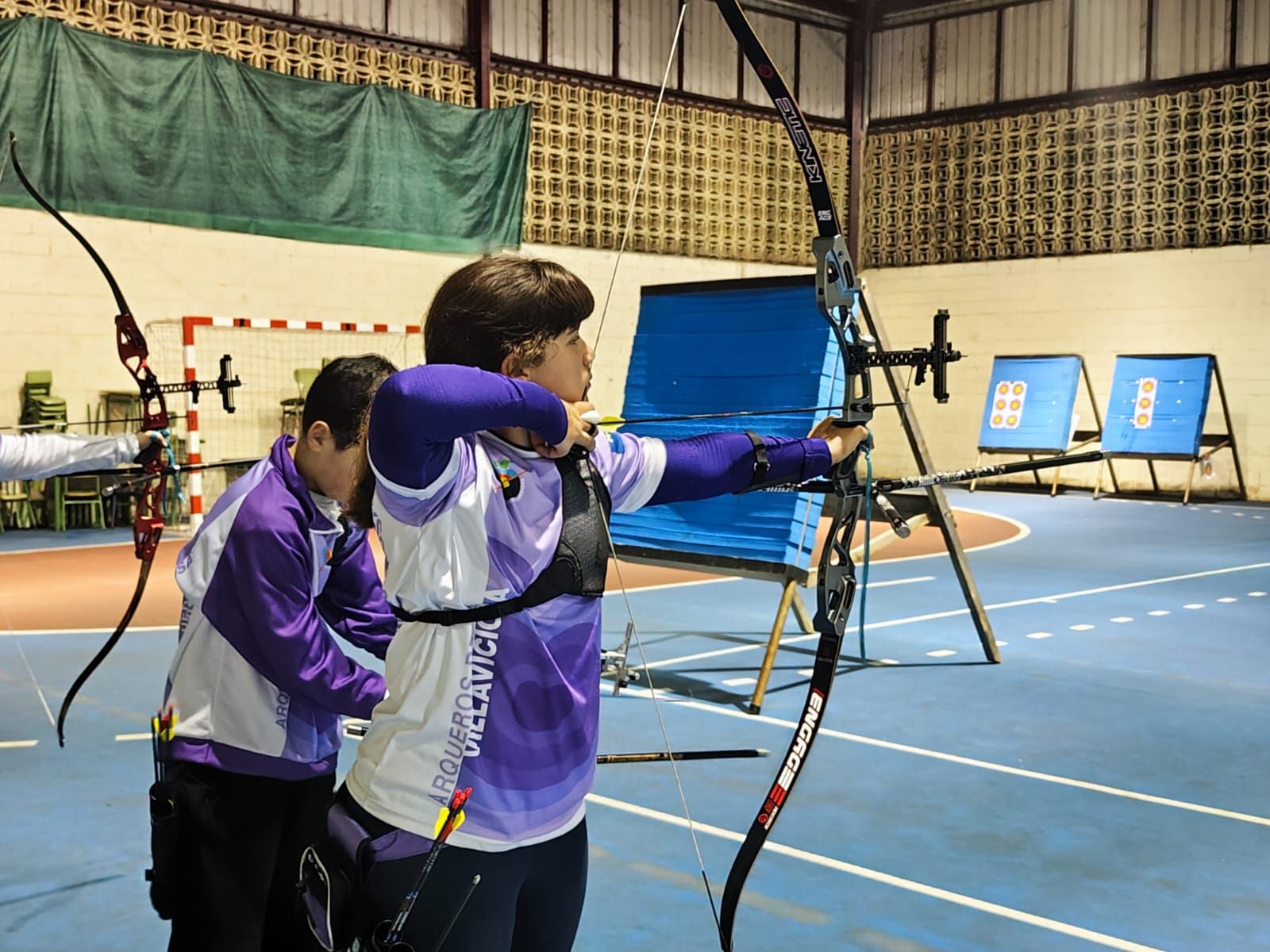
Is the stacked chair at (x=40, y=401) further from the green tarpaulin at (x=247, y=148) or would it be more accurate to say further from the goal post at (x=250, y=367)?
the green tarpaulin at (x=247, y=148)

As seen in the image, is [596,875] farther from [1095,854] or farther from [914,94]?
[914,94]

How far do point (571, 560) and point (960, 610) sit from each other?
5256 mm

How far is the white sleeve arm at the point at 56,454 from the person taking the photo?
2.51 metres

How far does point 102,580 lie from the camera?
23.3ft

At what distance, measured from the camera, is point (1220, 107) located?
12766 mm

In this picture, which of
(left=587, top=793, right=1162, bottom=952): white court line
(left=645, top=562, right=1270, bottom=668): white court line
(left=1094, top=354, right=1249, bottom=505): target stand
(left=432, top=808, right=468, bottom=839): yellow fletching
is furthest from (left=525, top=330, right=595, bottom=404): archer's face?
(left=1094, top=354, right=1249, bottom=505): target stand

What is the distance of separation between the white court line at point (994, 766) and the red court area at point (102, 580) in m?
0.87

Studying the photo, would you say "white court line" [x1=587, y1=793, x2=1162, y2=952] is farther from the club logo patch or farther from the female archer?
the club logo patch

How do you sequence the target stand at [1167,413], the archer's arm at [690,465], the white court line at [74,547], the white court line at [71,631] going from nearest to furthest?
the archer's arm at [690,465] → the white court line at [71,631] → the white court line at [74,547] → the target stand at [1167,413]

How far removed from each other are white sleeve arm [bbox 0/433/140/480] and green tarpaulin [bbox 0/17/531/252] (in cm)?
737

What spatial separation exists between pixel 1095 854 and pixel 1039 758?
81 cm

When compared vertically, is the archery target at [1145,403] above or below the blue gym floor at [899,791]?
above

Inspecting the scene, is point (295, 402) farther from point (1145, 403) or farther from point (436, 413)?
point (436, 413)

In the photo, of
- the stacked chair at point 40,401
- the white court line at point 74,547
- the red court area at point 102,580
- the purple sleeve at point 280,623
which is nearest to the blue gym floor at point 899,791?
the red court area at point 102,580
